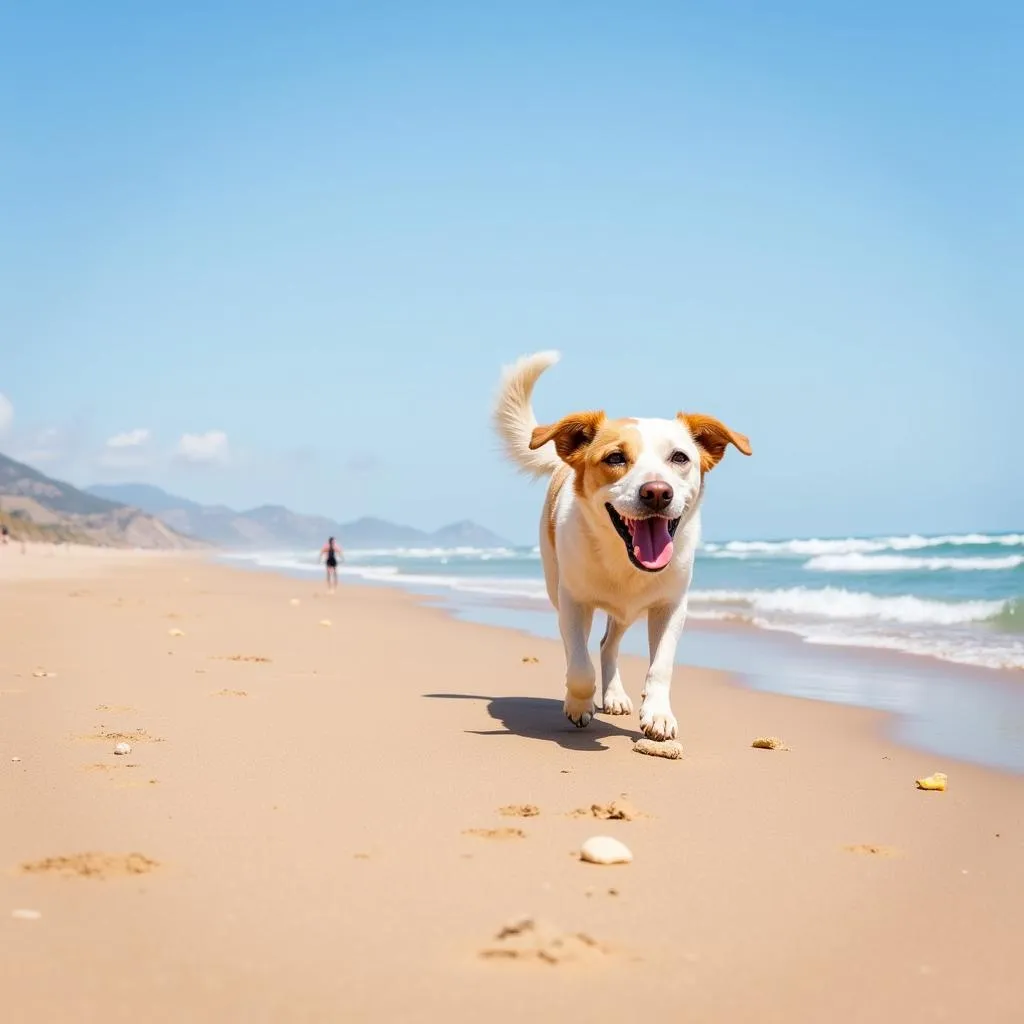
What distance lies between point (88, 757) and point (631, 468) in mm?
2650

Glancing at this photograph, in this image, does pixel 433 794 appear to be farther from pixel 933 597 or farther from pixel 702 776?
pixel 933 597

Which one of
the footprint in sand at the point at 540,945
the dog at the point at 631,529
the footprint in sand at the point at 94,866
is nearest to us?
the footprint in sand at the point at 540,945

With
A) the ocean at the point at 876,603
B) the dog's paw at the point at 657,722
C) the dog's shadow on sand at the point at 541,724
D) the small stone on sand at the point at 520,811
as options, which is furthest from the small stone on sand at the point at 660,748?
the ocean at the point at 876,603

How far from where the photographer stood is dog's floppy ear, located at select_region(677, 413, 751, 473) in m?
5.37

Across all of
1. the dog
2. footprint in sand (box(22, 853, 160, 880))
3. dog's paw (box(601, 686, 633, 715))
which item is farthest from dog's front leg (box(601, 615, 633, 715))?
footprint in sand (box(22, 853, 160, 880))

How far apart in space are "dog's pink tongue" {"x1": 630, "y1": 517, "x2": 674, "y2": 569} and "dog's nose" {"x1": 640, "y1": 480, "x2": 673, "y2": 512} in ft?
0.61

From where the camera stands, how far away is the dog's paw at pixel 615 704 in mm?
6297

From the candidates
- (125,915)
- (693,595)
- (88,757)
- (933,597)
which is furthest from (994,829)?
(693,595)

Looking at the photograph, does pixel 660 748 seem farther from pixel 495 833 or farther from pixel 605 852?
pixel 605 852

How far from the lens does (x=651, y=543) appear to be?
5.05 m

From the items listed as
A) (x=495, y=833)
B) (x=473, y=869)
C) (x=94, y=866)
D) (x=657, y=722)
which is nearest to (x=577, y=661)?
(x=657, y=722)

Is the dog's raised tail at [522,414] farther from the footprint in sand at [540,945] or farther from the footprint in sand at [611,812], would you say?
the footprint in sand at [540,945]

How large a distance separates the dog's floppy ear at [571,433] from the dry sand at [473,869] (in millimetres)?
1456

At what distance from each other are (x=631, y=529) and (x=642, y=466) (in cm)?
32
